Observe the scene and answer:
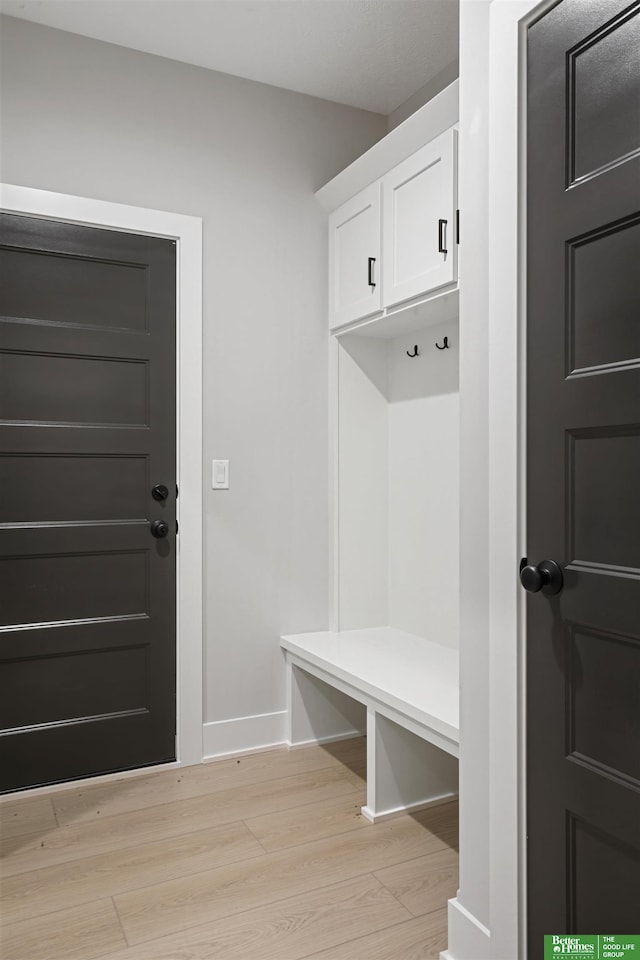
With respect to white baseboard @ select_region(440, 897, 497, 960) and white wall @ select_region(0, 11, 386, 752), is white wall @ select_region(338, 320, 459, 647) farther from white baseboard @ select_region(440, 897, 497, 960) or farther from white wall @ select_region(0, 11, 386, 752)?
white baseboard @ select_region(440, 897, 497, 960)

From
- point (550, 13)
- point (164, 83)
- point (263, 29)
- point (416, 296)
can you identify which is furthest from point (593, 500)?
point (164, 83)

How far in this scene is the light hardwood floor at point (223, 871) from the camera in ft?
5.46

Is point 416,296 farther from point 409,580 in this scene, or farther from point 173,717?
point 173,717

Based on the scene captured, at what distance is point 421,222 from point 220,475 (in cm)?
124

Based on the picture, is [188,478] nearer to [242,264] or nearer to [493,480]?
[242,264]

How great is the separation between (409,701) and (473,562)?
746 mm

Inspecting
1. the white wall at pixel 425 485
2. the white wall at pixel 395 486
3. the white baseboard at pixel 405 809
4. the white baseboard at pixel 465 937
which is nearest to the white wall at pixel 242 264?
the white wall at pixel 395 486

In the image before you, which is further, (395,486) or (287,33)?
(395,486)

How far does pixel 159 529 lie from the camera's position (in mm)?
2643

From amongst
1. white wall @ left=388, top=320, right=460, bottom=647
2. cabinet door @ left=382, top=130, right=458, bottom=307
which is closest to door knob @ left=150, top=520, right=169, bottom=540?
white wall @ left=388, top=320, right=460, bottom=647

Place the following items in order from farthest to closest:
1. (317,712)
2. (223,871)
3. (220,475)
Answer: (317,712) → (220,475) → (223,871)

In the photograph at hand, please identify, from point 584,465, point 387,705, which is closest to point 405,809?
point 387,705

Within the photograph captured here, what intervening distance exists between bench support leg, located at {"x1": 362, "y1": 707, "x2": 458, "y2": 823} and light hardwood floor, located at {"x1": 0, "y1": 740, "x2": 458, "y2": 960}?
54mm

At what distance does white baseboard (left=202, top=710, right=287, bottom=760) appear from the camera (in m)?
2.76
